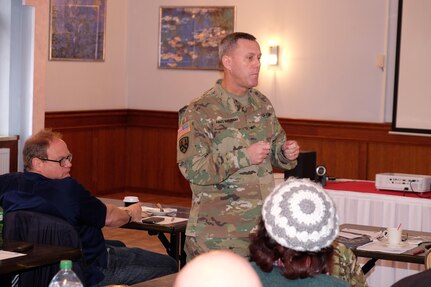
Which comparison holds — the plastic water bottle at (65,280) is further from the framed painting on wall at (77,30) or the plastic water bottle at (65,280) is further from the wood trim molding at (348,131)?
the framed painting on wall at (77,30)

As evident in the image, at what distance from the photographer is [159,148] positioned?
39.4ft

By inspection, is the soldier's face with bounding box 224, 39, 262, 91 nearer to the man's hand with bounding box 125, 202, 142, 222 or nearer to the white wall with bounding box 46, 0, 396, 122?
the man's hand with bounding box 125, 202, 142, 222

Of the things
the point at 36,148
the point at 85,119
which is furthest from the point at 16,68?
the point at 36,148

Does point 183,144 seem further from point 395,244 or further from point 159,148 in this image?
point 159,148

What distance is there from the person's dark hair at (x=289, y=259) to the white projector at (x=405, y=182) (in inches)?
159

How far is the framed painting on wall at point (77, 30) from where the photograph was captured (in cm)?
1071

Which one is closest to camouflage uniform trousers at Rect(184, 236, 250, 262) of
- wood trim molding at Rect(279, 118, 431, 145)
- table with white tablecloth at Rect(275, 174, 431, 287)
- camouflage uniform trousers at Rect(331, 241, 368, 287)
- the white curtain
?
camouflage uniform trousers at Rect(331, 241, 368, 287)

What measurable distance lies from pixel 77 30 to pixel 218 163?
7372 mm

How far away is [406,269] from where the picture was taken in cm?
630

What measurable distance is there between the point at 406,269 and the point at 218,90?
106 inches

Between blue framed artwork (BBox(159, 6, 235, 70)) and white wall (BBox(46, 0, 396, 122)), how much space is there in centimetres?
9

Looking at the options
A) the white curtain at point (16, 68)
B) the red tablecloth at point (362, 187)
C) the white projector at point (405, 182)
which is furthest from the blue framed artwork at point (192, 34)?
the white projector at point (405, 182)

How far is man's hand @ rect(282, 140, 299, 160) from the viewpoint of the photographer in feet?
14.0

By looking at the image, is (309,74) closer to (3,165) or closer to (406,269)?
(3,165)
